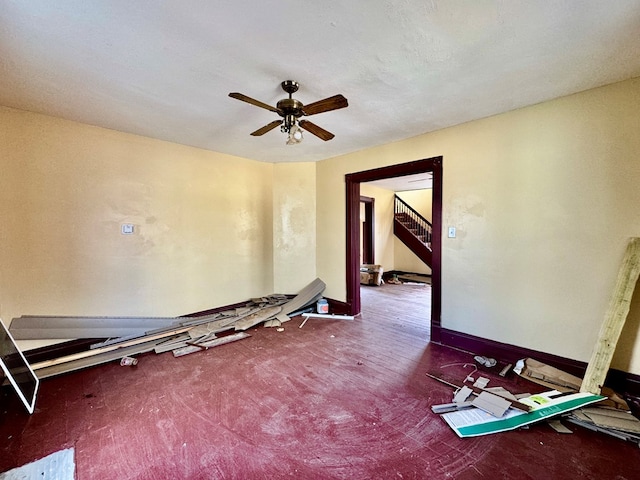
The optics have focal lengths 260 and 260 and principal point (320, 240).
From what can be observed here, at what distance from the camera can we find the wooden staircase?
751cm

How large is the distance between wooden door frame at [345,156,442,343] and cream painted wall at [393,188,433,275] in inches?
156

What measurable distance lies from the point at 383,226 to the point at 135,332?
6.37 m

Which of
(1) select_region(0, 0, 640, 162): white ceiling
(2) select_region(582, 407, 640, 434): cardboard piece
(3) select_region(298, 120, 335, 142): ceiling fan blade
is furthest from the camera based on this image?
(3) select_region(298, 120, 335, 142): ceiling fan blade

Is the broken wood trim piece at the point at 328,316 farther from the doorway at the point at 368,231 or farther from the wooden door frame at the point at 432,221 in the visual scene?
the doorway at the point at 368,231

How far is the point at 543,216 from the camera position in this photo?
259cm

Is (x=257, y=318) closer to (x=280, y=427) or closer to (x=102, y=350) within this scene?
(x=102, y=350)

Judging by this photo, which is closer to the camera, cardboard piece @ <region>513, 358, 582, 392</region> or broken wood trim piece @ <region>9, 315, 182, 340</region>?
cardboard piece @ <region>513, 358, 582, 392</region>

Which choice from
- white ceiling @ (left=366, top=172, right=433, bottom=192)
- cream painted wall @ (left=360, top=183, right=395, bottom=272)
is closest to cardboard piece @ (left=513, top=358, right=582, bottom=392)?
white ceiling @ (left=366, top=172, right=433, bottom=192)

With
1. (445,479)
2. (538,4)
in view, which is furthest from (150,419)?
(538,4)

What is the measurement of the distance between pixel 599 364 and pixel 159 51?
4.12 meters

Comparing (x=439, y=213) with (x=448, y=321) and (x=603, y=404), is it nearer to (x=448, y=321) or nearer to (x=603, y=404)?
(x=448, y=321)

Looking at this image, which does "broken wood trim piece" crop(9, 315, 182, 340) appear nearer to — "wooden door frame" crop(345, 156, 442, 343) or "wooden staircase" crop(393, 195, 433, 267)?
"wooden door frame" crop(345, 156, 442, 343)

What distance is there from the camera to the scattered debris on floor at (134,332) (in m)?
2.73

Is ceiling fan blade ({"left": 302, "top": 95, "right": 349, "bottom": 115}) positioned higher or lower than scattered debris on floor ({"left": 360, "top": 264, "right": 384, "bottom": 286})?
higher
